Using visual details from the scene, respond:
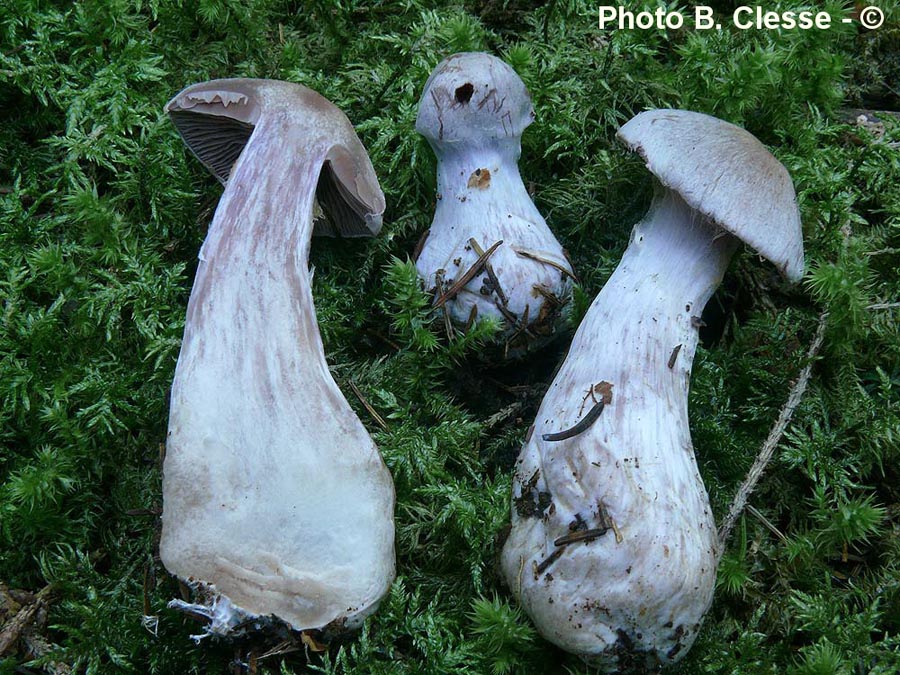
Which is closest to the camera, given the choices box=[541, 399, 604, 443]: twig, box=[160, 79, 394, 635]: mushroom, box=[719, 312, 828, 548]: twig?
box=[160, 79, 394, 635]: mushroom

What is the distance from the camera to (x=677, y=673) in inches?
77.7

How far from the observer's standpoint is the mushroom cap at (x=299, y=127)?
2.13 m

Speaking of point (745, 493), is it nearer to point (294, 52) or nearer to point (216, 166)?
point (216, 166)

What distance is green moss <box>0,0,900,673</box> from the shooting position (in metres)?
2.00

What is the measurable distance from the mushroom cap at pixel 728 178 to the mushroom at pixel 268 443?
1023mm

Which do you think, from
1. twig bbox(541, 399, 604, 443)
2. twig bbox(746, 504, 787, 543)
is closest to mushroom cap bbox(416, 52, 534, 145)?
twig bbox(541, 399, 604, 443)

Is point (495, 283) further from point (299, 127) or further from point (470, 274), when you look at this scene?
point (299, 127)

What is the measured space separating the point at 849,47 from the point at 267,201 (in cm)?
244

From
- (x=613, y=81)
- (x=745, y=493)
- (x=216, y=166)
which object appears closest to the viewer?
(x=745, y=493)

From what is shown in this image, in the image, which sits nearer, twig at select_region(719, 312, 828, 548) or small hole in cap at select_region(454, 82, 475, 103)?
twig at select_region(719, 312, 828, 548)

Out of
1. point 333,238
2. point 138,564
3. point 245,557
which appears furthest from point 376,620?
point 333,238

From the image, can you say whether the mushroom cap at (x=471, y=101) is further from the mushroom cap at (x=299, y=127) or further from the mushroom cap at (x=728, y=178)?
the mushroom cap at (x=728, y=178)

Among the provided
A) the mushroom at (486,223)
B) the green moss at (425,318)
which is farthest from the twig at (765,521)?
the mushroom at (486,223)

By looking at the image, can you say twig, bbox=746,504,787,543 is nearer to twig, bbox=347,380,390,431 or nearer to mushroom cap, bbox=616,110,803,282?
mushroom cap, bbox=616,110,803,282
